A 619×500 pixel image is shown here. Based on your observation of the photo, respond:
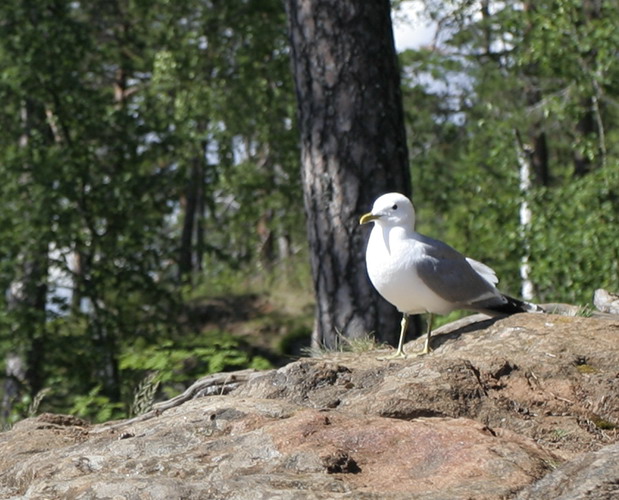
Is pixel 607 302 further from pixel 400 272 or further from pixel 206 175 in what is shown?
pixel 206 175

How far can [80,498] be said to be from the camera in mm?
3416

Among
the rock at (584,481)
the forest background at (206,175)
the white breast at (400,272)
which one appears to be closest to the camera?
the rock at (584,481)

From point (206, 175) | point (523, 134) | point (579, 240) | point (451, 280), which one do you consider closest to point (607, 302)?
point (451, 280)

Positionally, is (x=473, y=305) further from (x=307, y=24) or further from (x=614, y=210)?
(x=614, y=210)

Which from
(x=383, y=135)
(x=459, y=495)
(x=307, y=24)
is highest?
(x=307, y=24)

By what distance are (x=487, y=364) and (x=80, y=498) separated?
187 centimetres

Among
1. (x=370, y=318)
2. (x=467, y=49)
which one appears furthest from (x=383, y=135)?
(x=467, y=49)

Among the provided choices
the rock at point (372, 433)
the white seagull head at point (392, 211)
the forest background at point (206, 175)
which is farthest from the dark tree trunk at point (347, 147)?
the rock at point (372, 433)

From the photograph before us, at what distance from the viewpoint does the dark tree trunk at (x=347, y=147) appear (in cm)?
751

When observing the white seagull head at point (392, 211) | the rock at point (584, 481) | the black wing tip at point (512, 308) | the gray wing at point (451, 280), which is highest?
the white seagull head at point (392, 211)

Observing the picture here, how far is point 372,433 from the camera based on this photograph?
375 cm

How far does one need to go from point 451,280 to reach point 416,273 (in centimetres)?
24

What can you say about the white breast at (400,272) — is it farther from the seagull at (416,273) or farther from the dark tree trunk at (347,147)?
the dark tree trunk at (347,147)

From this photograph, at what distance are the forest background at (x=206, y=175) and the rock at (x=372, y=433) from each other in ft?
9.97
